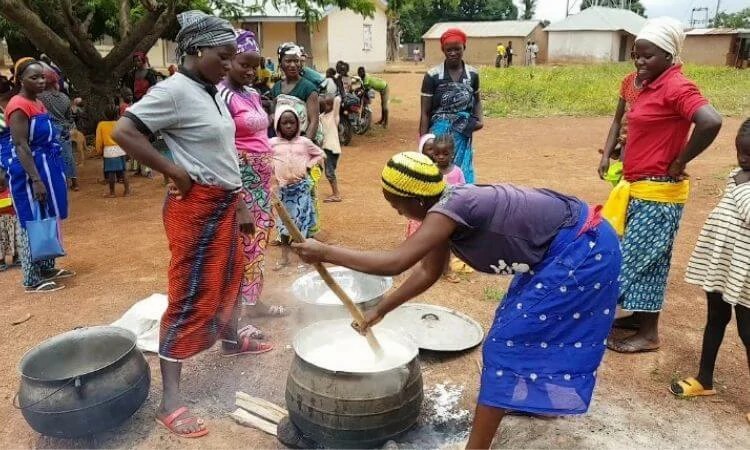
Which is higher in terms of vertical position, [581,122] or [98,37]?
[98,37]

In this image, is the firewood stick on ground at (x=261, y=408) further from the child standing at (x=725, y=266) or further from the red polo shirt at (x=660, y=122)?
the red polo shirt at (x=660, y=122)

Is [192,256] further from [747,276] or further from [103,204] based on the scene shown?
[103,204]

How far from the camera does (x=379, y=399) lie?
2.38 meters

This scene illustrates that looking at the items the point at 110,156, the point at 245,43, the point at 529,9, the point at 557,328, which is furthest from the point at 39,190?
the point at 529,9

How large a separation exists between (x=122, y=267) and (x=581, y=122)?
417 inches

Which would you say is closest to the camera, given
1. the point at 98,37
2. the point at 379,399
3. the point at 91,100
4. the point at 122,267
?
the point at 379,399

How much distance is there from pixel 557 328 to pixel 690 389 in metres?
1.37

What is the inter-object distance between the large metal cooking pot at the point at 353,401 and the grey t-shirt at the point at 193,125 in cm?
90

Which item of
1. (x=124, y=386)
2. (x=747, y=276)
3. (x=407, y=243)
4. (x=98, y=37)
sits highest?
(x=98, y=37)

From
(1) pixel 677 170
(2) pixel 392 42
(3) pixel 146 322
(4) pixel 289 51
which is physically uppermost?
(2) pixel 392 42

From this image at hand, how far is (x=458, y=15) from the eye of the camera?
45625mm

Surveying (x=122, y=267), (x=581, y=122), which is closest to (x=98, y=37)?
(x=581, y=122)

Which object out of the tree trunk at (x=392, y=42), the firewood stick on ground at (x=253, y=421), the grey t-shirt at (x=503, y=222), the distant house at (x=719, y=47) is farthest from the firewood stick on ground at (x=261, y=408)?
the tree trunk at (x=392, y=42)

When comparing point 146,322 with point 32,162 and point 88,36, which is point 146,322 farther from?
point 88,36
